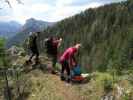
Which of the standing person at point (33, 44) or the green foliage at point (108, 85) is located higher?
the standing person at point (33, 44)

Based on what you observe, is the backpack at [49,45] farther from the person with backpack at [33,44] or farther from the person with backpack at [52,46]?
the person with backpack at [33,44]

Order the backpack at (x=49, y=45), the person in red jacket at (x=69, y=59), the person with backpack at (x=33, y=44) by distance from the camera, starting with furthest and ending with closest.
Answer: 1. the person with backpack at (x=33, y=44)
2. the backpack at (x=49, y=45)
3. the person in red jacket at (x=69, y=59)

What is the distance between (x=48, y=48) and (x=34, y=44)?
1.51m

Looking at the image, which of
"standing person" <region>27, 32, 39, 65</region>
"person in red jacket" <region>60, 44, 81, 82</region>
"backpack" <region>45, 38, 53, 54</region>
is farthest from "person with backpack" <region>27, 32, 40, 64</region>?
"person in red jacket" <region>60, 44, 81, 82</region>

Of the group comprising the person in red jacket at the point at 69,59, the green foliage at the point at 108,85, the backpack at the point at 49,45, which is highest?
the backpack at the point at 49,45

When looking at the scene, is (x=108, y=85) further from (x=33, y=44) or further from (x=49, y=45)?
(x=33, y=44)

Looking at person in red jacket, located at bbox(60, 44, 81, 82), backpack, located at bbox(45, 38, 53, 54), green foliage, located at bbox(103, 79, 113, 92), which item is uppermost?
backpack, located at bbox(45, 38, 53, 54)

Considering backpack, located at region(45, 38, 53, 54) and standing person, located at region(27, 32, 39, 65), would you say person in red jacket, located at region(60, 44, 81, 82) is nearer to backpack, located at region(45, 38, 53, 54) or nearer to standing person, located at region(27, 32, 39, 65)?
backpack, located at region(45, 38, 53, 54)

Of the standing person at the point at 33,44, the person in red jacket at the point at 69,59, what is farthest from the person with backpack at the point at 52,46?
the person in red jacket at the point at 69,59

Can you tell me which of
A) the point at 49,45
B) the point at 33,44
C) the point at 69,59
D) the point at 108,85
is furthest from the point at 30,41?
the point at 108,85

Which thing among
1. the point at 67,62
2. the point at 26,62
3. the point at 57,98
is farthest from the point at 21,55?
the point at 57,98

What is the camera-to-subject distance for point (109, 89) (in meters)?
15.2

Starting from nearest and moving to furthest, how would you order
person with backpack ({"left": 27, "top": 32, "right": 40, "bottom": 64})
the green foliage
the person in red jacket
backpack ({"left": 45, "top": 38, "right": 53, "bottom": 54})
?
1. the green foliage
2. the person in red jacket
3. backpack ({"left": 45, "top": 38, "right": 53, "bottom": 54})
4. person with backpack ({"left": 27, "top": 32, "right": 40, "bottom": 64})

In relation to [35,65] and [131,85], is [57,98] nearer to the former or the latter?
[131,85]
